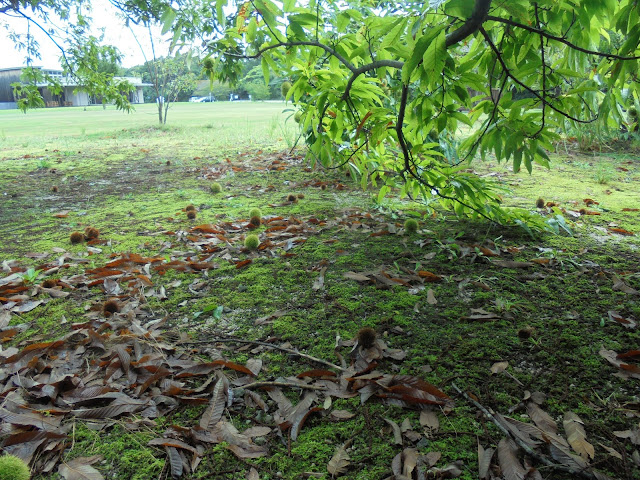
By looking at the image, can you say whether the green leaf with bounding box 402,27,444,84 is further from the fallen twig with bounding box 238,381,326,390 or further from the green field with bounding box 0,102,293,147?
the green field with bounding box 0,102,293,147

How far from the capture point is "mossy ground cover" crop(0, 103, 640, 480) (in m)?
1.01

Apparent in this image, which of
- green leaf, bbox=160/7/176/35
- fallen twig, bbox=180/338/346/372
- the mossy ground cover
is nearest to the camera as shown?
the mossy ground cover

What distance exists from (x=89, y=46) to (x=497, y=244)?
5.90m

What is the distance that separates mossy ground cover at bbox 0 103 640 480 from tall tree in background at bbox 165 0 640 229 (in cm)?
43

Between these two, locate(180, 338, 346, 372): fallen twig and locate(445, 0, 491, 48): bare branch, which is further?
locate(180, 338, 346, 372): fallen twig

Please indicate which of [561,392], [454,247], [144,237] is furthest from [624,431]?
[144,237]

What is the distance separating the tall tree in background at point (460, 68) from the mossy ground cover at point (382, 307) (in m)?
0.43

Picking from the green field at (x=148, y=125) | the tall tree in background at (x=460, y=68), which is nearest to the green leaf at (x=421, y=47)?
the tall tree in background at (x=460, y=68)

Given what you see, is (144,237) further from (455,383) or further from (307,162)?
(307,162)

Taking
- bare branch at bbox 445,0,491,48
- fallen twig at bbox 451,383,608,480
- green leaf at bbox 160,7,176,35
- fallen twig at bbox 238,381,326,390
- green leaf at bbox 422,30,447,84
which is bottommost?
fallen twig at bbox 238,381,326,390

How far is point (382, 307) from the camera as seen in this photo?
1.64 m

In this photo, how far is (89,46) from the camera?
557cm

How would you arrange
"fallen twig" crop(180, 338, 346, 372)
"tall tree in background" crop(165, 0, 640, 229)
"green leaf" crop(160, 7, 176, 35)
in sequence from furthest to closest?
"green leaf" crop(160, 7, 176, 35) < "fallen twig" crop(180, 338, 346, 372) < "tall tree in background" crop(165, 0, 640, 229)

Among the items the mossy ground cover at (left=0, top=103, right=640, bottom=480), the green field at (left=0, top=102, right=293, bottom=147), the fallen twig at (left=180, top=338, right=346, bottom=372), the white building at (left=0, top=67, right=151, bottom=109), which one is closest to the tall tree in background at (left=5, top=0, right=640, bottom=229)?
the mossy ground cover at (left=0, top=103, right=640, bottom=480)
